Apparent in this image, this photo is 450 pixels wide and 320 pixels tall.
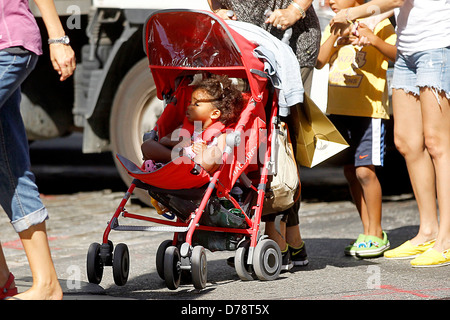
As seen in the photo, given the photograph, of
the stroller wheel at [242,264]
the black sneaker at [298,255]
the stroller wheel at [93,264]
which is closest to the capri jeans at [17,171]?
the stroller wheel at [93,264]

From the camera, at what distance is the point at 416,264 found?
499 cm

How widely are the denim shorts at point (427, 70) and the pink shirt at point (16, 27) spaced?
7.79ft

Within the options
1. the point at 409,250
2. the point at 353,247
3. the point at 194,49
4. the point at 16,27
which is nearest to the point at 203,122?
the point at 194,49

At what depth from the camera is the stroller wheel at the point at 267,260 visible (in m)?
4.51

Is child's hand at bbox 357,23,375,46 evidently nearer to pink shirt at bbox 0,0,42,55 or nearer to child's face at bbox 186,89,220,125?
child's face at bbox 186,89,220,125

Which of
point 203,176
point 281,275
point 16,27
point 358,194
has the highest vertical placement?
point 16,27

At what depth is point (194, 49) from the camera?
15.9 ft

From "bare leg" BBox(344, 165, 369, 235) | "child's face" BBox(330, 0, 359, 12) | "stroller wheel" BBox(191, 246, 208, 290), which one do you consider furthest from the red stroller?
"bare leg" BBox(344, 165, 369, 235)

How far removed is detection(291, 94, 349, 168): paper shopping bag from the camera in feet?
15.9

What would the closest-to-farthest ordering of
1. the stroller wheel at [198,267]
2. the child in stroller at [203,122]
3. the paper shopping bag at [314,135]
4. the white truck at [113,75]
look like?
the stroller wheel at [198,267] < the child in stroller at [203,122] < the paper shopping bag at [314,135] < the white truck at [113,75]

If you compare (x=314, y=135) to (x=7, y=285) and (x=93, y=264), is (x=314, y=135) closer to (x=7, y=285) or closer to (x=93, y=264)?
(x=93, y=264)

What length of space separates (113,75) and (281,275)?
3.37 meters

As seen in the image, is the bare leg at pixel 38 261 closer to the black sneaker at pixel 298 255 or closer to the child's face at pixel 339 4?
the black sneaker at pixel 298 255
